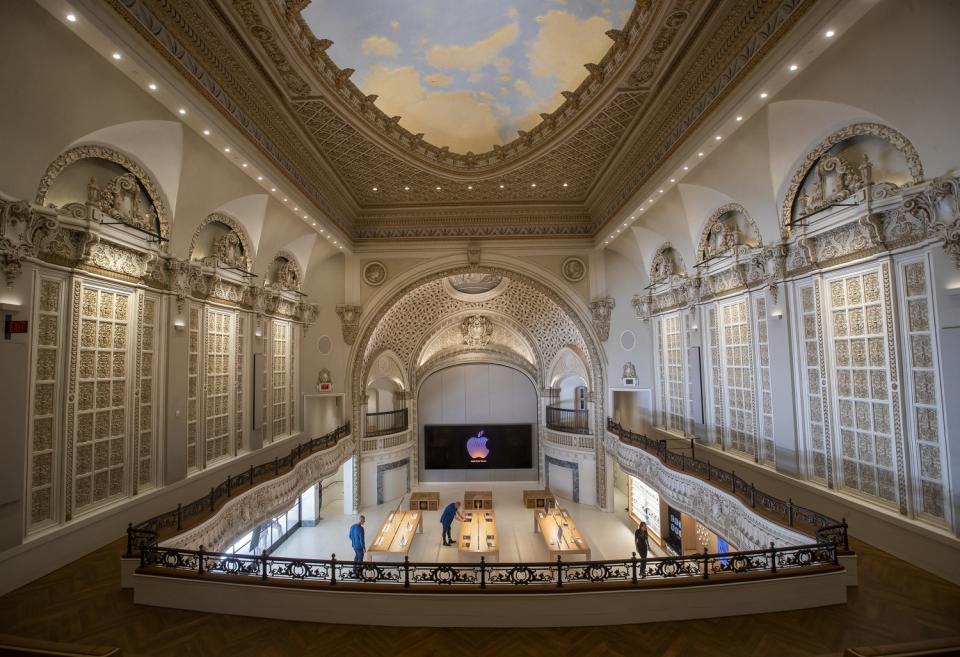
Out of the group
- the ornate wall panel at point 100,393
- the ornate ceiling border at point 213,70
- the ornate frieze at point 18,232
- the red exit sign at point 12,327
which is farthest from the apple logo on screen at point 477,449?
the ornate frieze at point 18,232

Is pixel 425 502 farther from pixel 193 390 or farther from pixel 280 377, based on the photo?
pixel 193 390

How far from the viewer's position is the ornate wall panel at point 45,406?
195 inches

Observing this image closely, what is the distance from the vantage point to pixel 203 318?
7965 millimetres

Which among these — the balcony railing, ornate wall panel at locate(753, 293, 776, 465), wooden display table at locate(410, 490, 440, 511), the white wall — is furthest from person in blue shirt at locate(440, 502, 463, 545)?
ornate wall panel at locate(753, 293, 776, 465)

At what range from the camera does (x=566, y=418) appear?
16984 millimetres

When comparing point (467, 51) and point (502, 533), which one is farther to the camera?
point (502, 533)

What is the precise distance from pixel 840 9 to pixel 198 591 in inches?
354

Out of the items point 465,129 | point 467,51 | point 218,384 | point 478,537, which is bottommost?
point 478,537

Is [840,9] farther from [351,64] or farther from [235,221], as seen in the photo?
[235,221]

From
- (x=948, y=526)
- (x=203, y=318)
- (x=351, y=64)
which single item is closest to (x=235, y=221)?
(x=203, y=318)

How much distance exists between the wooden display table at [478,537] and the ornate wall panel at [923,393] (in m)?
7.79

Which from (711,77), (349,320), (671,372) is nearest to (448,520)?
(349,320)

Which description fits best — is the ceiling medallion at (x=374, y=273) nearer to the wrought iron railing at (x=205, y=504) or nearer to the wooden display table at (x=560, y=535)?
the wrought iron railing at (x=205, y=504)

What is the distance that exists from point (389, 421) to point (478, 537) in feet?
22.9
